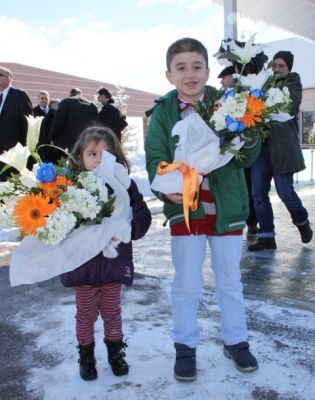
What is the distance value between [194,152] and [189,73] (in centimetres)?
49

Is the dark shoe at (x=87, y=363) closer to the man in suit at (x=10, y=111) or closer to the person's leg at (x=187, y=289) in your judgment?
the person's leg at (x=187, y=289)

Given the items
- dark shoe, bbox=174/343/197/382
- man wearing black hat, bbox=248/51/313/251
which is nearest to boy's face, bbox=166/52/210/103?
dark shoe, bbox=174/343/197/382

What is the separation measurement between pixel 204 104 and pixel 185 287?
0.95 meters

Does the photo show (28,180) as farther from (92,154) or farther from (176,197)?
(176,197)

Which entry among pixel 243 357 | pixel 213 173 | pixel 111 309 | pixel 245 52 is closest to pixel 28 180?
pixel 111 309

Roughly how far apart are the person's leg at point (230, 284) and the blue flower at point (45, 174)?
905 millimetres

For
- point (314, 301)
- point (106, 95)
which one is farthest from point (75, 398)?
point (106, 95)

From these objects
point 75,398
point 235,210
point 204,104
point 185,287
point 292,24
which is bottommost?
point 75,398

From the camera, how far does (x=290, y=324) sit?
3145 mm

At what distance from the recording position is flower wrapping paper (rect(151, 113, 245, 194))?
7.77 ft

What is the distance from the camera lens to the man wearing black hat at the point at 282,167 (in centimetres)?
485

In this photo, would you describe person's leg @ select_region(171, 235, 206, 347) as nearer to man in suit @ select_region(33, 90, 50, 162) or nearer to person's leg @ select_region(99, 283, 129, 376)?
Result: person's leg @ select_region(99, 283, 129, 376)

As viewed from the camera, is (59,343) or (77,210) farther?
(59,343)

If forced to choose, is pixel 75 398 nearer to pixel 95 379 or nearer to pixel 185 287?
pixel 95 379
